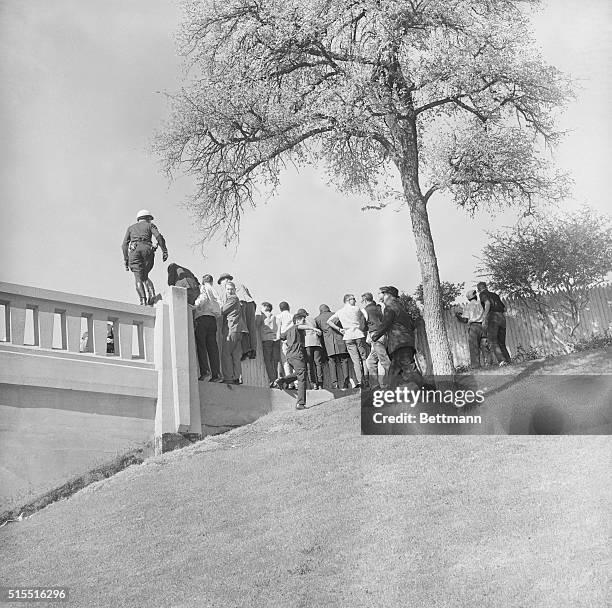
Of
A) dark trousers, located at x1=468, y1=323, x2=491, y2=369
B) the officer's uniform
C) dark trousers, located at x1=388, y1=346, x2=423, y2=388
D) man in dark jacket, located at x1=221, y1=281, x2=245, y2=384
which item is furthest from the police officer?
dark trousers, located at x1=468, y1=323, x2=491, y2=369

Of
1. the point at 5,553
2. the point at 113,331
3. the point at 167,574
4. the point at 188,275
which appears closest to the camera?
the point at 167,574

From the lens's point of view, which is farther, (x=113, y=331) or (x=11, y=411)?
(x=113, y=331)

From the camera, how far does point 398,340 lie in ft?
41.3

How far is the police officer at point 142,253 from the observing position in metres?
13.2

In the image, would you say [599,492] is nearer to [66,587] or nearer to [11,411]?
[66,587]

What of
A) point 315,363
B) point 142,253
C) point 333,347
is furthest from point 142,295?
point 333,347

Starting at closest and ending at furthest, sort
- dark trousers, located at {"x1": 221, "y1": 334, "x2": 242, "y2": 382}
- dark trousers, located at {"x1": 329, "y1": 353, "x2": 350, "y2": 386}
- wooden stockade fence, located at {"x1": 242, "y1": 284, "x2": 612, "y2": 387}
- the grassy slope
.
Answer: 1. the grassy slope
2. dark trousers, located at {"x1": 221, "y1": 334, "x2": 242, "y2": 382}
3. dark trousers, located at {"x1": 329, "y1": 353, "x2": 350, "y2": 386}
4. wooden stockade fence, located at {"x1": 242, "y1": 284, "x2": 612, "y2": 387}

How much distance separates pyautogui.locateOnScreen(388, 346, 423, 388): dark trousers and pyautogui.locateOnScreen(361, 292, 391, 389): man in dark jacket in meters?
0.92

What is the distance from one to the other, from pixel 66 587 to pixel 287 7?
10.5 m

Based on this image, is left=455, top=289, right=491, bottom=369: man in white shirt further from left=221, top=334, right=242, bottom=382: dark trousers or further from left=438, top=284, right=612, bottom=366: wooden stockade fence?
left=221, top=334, right=242, bottom=382: dark trousers

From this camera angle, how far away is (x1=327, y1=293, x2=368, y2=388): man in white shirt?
1430 centimetres

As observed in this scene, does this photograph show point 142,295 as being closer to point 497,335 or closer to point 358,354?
point 358,354

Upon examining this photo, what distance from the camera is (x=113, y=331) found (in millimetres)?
12430

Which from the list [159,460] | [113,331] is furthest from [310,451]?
[113,331]
